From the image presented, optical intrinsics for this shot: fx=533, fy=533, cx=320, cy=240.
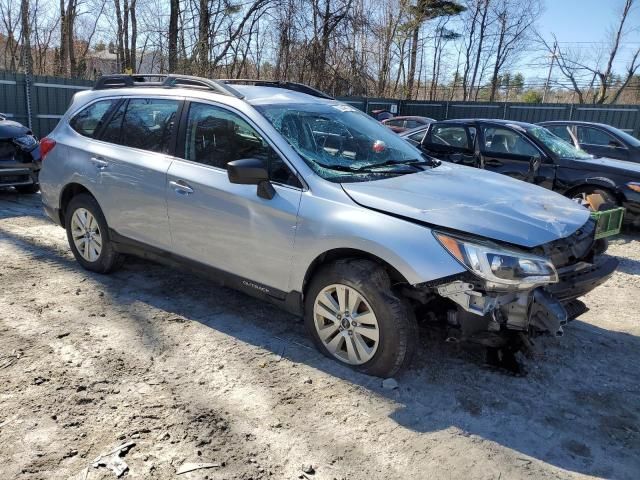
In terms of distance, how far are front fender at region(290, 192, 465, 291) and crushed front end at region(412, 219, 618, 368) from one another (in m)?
0.07

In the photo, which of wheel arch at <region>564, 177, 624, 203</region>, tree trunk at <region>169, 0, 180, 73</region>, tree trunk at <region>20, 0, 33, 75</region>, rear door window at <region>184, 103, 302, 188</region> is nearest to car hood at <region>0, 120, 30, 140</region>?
rear door window at <region>184, 103, 302, 188</region>

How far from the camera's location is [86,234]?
4.99 meters

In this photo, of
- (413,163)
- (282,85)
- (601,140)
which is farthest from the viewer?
(601,140)

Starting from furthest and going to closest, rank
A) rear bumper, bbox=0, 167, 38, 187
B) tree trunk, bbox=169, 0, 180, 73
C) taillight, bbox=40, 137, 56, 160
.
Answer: tree trunk, bbox=169, 0, 180, 73 → rear bumper, bbox=0, 167, 38, 187 → taillight, bbox=40, 137, 56, 160

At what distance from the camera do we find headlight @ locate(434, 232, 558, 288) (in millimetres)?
2883

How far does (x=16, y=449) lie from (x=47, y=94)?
13.6 m

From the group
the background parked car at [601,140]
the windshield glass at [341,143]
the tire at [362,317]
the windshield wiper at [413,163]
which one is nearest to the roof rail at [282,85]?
the windshield glass at [341,143]

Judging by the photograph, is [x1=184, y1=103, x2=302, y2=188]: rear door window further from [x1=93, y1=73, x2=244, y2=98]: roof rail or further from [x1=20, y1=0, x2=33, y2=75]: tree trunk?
[x1=20, y1=0, x2=33, y2=75]: tree trunk

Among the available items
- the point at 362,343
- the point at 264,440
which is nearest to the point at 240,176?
the point at 362,343

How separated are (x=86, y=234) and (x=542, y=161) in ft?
19.9

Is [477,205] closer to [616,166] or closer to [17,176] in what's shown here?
[616,166]

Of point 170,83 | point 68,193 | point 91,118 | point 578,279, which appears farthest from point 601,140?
point 68,193

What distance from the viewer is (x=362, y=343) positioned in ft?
10.9

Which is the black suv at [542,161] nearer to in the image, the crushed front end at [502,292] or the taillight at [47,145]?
the crushed front end at [502,292]
